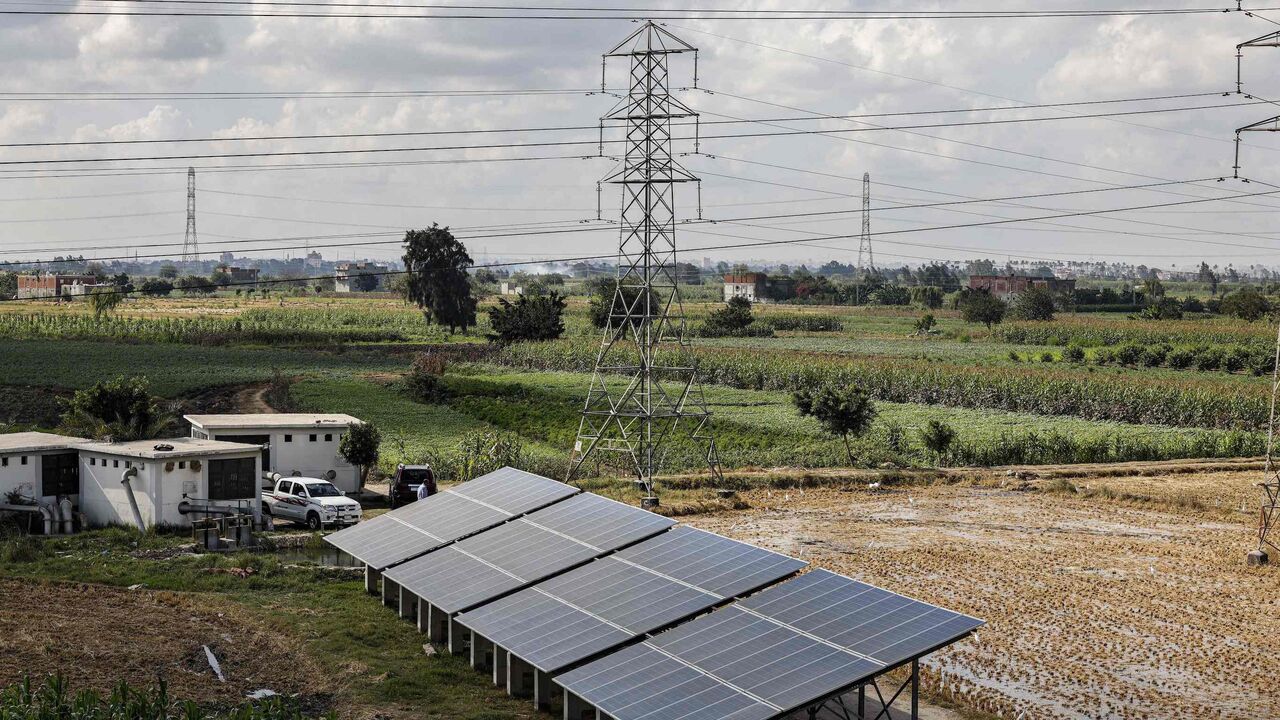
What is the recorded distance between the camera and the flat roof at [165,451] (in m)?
32.3

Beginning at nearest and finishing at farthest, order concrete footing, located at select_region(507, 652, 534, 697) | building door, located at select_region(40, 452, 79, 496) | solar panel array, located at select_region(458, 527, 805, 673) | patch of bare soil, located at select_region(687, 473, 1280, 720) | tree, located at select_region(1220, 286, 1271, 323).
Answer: solar panel array, located at select_region(458, 527, 805, 673), concrete footing, located at select_region(507, 652, 534, 697), patch of bare soil, located at select_region(687, 473, 1280, 720), building door, located at select_region(40, 452, 79, 496), tree, located at select_region(1220, 286, 1271, 323)

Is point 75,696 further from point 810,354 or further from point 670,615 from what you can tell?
point 810,354

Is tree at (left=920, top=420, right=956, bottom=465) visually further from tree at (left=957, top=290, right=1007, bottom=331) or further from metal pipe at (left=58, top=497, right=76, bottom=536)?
tree at (left=957, top=290, right=1007, bottom=331)

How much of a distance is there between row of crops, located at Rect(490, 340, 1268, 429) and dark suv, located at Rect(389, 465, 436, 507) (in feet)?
101

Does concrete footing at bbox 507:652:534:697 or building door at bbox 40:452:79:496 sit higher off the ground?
building door at bbox 40:452:79:496

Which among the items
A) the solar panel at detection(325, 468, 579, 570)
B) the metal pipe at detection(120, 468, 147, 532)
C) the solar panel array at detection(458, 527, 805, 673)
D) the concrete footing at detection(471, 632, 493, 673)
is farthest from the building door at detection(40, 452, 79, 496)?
the solar panel array at detection(458, 527, 805, 673)

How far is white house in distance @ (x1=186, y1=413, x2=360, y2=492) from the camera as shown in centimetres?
3797

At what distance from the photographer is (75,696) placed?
1895 cm

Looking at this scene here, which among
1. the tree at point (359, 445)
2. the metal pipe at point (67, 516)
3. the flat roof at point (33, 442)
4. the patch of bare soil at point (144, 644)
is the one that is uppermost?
the flat roof at point (33, 442)

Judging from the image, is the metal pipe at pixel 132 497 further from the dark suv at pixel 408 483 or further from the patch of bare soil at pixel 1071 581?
the patch of bare soil at pixel 1071 581

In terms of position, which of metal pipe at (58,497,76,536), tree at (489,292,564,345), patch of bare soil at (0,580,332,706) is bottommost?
patch of bare soil at (0,580,332,706)

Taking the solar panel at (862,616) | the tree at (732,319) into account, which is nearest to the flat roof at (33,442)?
the solar panel at (862,616)

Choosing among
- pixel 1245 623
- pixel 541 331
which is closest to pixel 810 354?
pixel 541 331

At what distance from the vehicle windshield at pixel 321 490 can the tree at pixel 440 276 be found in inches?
3136
